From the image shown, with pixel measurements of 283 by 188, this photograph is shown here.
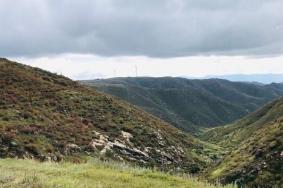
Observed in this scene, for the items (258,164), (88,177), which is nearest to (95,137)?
(258,164)

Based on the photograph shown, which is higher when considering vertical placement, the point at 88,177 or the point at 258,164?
the point at 88,177

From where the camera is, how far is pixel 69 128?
57.6 meters

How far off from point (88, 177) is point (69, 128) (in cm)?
4168

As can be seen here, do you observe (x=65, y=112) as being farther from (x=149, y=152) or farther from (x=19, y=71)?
(x=19, y=71)

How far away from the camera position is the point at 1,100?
62.4 metres

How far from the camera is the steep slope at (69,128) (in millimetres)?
48688

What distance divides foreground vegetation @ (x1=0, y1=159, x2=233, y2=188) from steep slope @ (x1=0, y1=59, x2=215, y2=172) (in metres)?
25.5

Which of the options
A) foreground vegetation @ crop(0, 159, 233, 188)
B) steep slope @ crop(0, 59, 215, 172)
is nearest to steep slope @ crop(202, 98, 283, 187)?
steep slope @ crop(0, 59, 215, 172)

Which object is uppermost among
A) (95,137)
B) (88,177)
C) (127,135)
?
(88,177)

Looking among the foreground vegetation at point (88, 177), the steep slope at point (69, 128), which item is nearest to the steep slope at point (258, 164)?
the steep slope at point (69, 128)

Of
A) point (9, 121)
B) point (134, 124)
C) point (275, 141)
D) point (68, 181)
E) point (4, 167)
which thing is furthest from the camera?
point (134, 124)

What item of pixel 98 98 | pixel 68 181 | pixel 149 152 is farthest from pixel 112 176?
pixel 98 98

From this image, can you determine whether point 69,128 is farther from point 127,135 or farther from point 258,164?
point 258,164

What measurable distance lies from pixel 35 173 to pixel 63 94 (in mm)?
57725
